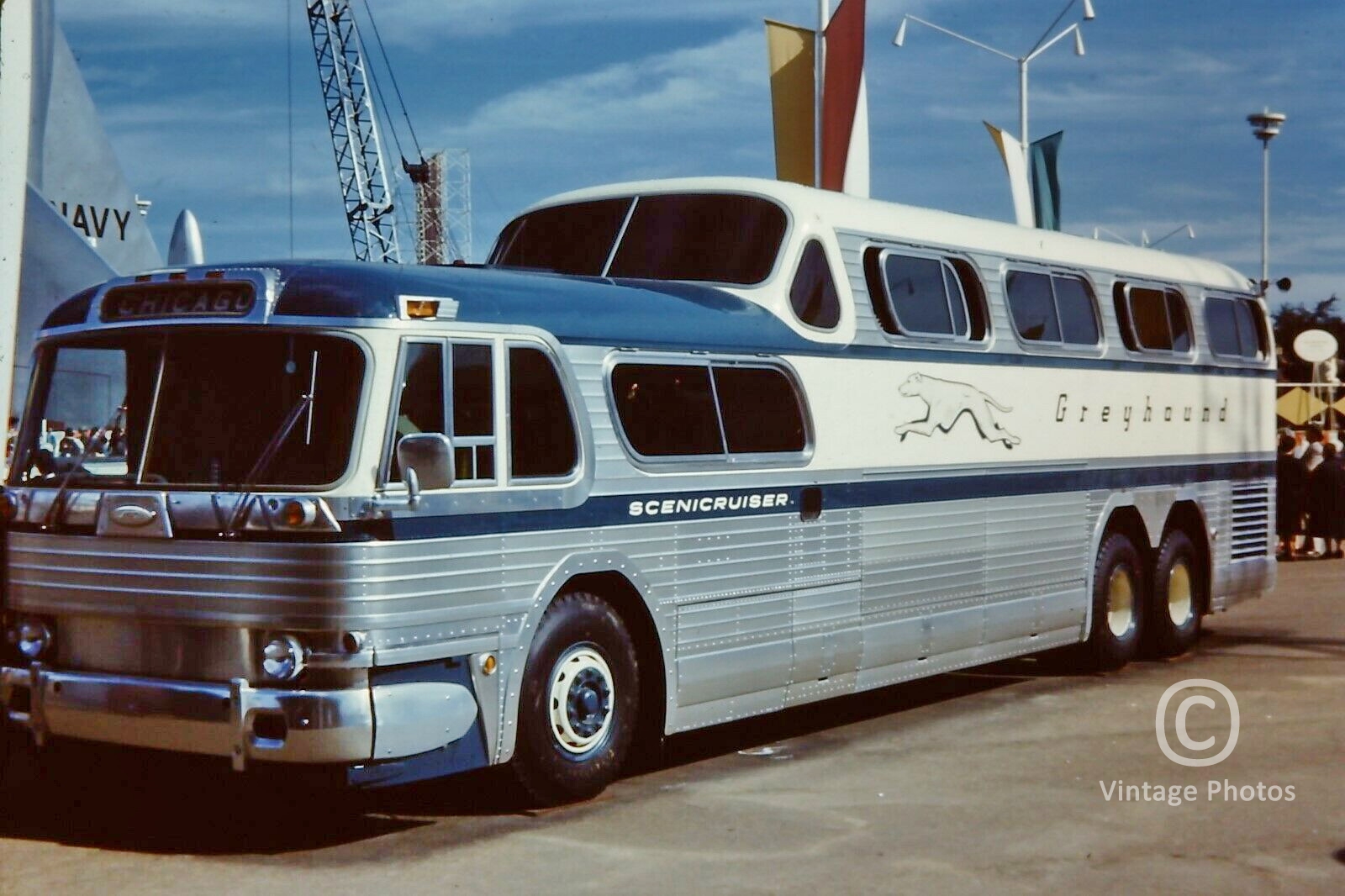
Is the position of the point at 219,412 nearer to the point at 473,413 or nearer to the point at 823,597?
the point at 473,413

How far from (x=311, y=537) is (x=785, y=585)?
3.44 meters

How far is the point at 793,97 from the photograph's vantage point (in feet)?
82.5

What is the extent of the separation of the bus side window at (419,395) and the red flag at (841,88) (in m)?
16.4

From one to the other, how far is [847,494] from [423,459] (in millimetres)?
3713

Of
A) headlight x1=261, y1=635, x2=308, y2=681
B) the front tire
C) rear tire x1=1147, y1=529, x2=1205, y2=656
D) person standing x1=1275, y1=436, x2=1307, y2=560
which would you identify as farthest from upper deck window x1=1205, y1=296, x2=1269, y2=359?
person standing x1=1275, y1=436, x2=1307, y2=560

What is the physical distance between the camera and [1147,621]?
14469mm

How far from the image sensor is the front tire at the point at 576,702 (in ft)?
27.8

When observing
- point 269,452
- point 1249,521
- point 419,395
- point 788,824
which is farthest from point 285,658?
point 1249,521

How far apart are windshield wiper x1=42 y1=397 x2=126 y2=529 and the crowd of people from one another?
804 inches

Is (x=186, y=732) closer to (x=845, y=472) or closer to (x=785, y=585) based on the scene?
(x=785, y=585)

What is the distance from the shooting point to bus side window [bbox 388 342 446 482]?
25.7 ft

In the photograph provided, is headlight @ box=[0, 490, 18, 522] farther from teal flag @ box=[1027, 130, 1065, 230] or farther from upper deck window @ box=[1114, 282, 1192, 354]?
Result: teal flag @ box=[1027, 130, 1065, 230]

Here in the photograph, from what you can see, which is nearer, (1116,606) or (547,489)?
(547,489)

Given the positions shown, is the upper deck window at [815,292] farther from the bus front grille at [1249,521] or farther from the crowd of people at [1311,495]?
the crowd of people at [1311,495]
